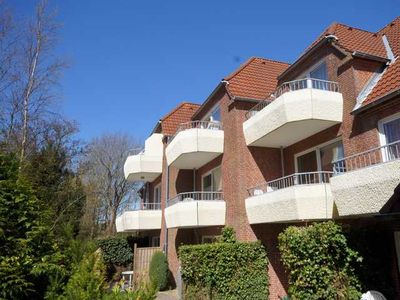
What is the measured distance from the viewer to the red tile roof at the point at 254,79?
17372 millimetres

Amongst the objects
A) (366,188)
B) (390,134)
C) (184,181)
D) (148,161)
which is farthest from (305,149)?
(148,161)

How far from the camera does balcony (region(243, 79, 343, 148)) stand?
1252 centimetres

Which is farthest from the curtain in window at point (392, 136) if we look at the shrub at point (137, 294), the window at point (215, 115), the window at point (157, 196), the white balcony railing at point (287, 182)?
→ the window at point (157, 196)

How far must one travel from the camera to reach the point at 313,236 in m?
10.5

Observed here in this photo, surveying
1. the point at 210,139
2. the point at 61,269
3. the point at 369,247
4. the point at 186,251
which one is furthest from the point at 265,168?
the point at 61,269

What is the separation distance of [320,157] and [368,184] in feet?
15.3

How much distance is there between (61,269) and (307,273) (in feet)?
24.9

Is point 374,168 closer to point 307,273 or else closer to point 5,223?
point 307,273

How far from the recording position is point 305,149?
48.7 ft

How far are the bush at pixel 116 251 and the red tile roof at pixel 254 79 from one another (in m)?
17.1

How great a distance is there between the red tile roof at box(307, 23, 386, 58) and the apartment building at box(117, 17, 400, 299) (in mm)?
68

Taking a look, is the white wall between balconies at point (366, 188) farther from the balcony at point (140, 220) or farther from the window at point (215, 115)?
the balcony at point (140, 220)

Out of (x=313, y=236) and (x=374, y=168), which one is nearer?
(x=374, y=168)

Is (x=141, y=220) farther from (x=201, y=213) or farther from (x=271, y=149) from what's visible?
(x=271, y=149)
